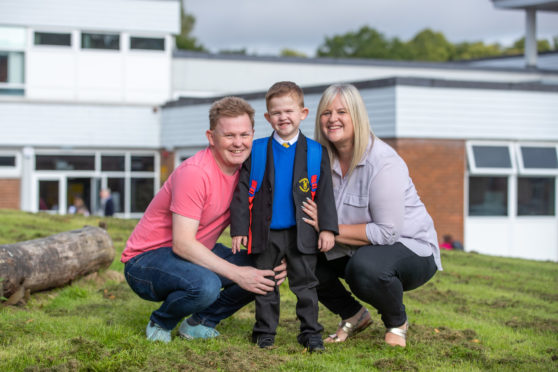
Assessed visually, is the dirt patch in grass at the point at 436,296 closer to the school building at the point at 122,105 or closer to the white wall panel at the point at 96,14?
the school building at the point at 122,105

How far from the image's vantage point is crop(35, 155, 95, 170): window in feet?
80.9

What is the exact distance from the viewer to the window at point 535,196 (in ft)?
58.8

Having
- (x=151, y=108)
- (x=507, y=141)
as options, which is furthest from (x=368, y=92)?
(x=151, y=108)

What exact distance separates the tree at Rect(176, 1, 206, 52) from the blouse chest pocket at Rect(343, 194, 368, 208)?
52.9m

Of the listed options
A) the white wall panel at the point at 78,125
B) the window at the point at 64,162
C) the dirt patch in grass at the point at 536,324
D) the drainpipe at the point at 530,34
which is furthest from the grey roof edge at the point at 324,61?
the dirt patch in grass at the point at 536,324

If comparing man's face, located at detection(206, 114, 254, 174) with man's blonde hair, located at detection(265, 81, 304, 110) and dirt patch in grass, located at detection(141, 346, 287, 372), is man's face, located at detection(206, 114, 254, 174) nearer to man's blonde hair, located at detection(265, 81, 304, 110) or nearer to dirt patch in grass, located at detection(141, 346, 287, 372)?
man's blonde hair, located at detection(265, 81, 304, 110)

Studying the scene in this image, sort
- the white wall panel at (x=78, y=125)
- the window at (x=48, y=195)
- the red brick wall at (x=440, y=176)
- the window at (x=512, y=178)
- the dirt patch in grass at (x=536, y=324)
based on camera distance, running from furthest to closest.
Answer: the window at (x=48, y=195)
the white wall panel at (x=78, y=125)
the window at (x=512, y=178)
the red brick wall at (x=440, y=176)
the dirt patch in grass at (x=536, y=324)

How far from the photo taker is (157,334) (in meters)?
4.55

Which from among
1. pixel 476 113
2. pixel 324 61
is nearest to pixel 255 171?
pixel 476 113

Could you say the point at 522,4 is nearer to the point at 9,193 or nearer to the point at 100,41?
the point at 100,41

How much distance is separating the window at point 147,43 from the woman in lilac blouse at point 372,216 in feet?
73.1

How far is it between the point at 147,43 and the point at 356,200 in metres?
22.7

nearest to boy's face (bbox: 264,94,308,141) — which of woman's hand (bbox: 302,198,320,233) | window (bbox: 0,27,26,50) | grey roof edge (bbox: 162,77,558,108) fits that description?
woman's hand (bbox: 302,198,320,233)

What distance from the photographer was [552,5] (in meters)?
29.2
